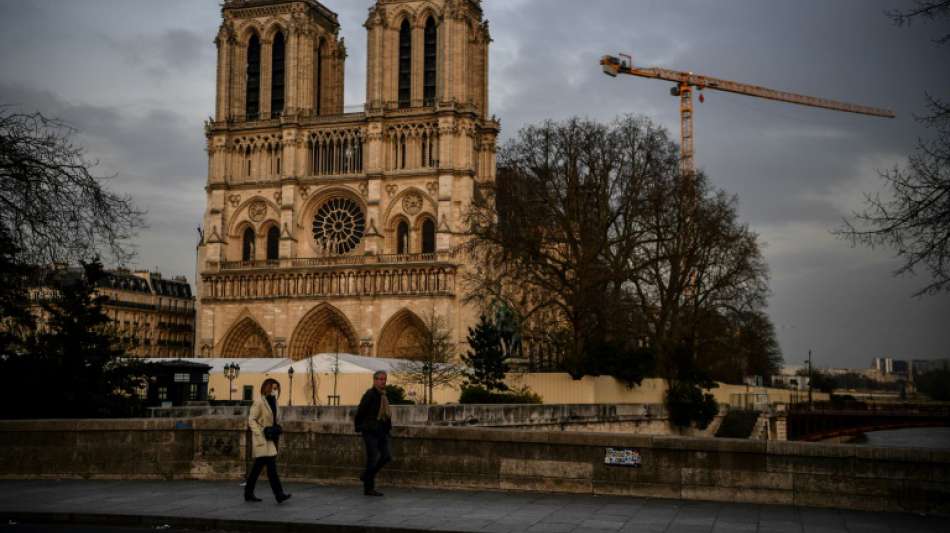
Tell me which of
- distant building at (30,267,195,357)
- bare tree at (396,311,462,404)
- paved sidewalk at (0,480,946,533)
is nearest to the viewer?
paved sidewalk at (0,480,946,533)

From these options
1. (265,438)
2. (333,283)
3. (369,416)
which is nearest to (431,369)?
(333,283)

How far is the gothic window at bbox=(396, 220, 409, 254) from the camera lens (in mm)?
63312

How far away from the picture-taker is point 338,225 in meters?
65.2

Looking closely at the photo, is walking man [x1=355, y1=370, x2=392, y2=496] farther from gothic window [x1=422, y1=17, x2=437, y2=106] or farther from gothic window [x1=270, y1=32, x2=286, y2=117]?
gothic window [x1=270, y1=32, x2=286, y2=117]

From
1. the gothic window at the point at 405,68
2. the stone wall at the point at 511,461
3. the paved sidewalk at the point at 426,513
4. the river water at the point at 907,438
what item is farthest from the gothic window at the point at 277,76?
the paved sidewalk at the point at 426,513

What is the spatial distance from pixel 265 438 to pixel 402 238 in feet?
168

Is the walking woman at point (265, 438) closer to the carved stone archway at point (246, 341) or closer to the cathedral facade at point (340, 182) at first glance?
the cathedral facade at point (340, 182)

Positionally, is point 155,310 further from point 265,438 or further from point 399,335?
point 265,438


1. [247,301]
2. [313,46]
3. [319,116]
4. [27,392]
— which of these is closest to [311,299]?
[247,301]

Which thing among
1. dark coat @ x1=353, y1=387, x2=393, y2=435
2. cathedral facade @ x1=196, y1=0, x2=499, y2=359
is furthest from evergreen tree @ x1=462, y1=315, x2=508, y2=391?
dark coat @ x1=353, y1=387, x2=393, y2=435

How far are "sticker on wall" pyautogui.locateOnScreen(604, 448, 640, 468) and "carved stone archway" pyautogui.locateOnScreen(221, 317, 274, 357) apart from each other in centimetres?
5250

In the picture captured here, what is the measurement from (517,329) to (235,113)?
34217mm

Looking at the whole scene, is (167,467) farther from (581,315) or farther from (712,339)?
(712,339)

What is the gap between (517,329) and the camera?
3950 cm
